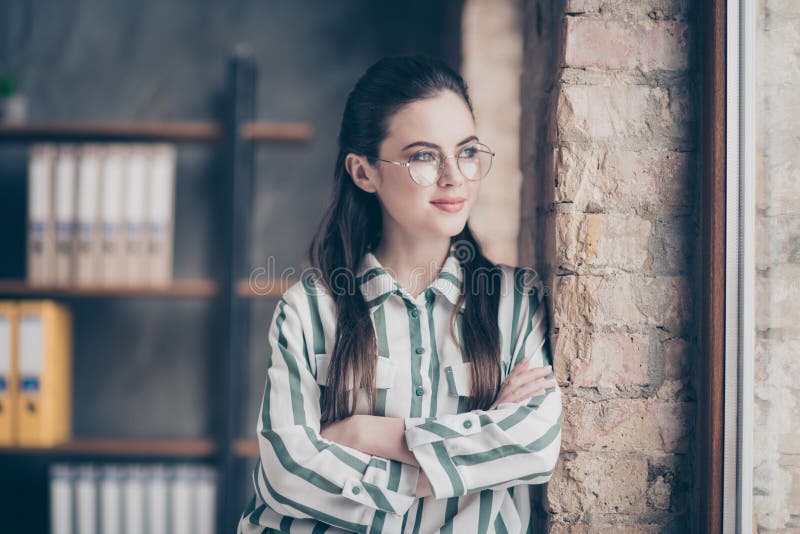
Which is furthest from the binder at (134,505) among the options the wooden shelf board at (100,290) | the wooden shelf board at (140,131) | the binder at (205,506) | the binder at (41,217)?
the wooden shelf board at (140,131)

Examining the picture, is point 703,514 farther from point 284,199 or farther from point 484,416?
point 284,199

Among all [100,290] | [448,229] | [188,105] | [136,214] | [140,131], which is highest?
[188,105]

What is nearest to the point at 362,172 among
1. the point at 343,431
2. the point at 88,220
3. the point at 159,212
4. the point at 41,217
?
the point at 343,431

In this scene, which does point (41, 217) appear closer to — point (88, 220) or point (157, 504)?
point (88, 220)

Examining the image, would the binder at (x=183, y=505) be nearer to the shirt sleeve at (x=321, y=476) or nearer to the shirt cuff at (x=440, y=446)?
the shirt sleeve at (x=321, y=476)

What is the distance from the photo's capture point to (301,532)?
1100mm

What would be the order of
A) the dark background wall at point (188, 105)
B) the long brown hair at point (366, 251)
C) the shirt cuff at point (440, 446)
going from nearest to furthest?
the shirt cuff at point (440, 446) < the long brown hair at point (366, 251) < the dark background wall at point (188, 105)

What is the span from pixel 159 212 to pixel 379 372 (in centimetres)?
116

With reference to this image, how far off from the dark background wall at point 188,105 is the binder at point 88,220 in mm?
318

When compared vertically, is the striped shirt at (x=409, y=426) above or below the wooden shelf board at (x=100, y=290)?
below

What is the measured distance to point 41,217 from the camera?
6.46ft

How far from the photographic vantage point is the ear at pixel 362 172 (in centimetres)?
121

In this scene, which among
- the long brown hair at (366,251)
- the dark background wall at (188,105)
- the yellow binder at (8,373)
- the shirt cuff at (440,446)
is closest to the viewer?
the shirt cuff at (440,446)

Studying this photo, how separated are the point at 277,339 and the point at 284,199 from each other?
4.05 ft
